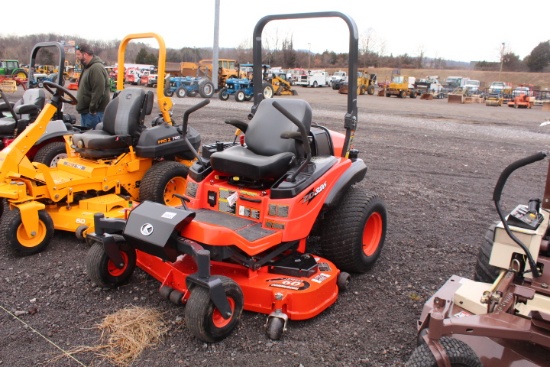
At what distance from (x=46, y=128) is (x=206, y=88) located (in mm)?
18365

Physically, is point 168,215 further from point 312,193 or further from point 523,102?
point 523,102

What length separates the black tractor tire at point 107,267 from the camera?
3.48 metres

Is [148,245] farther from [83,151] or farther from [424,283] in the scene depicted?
[83,151]

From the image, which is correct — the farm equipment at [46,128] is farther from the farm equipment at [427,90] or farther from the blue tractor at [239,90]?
the farm equipment at [427,90]

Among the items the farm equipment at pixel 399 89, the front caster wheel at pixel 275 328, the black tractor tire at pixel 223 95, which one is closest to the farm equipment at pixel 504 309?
the front caster wheel at pixel 275 328

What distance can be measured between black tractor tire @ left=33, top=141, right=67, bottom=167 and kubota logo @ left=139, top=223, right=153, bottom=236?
3592mm

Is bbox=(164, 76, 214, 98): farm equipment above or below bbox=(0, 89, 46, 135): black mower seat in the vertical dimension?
above

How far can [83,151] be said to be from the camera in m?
5.17

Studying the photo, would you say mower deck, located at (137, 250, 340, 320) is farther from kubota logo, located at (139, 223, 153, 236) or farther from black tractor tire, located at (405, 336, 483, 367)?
black tractor tire, located at (405, 336, 483, 367)

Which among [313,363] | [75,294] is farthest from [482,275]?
[75,294]

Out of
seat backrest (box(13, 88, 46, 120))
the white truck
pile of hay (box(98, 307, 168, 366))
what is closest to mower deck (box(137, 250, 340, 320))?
pile of hay (box(98, 307, 168, 366))

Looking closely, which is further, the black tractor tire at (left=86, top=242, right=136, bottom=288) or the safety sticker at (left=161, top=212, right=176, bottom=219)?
the black tractor tire at (left=86, top=242, right=136, bottom=288)

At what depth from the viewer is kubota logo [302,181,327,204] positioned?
348 centimetres

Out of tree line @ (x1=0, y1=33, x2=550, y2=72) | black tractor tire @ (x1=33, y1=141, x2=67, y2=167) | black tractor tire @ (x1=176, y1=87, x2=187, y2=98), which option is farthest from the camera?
tree line @ (x1=0, y1=33, x2=550, y2=72)
